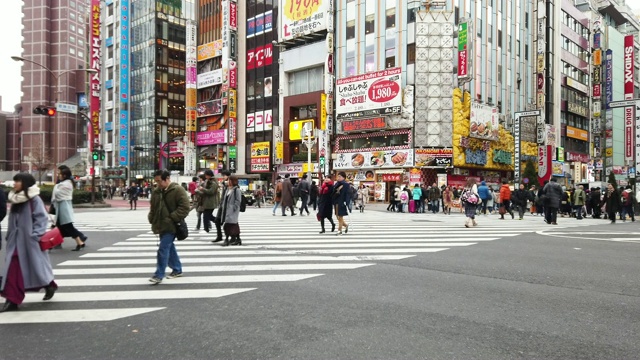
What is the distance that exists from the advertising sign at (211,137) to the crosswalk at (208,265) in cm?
4211

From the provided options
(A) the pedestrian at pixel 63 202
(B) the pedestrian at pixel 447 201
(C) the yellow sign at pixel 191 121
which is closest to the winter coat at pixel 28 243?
(A) the pedestrian at pixel 63 202

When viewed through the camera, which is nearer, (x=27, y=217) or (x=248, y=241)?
(x=27, y=217)

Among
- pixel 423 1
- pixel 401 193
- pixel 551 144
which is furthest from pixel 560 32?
pixel 401 193

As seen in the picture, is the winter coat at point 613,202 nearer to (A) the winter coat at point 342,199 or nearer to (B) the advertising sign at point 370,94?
(A) the winter coat at point 342,199

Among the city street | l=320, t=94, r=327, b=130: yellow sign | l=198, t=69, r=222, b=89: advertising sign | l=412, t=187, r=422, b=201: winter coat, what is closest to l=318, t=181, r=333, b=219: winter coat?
the city street

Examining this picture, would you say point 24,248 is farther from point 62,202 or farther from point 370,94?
point 370,94

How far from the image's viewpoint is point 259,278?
7008 mm

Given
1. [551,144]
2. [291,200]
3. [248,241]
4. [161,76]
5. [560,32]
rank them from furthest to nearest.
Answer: [161,76] → [560,32] → [551,144] → [291,200] → [248,241]

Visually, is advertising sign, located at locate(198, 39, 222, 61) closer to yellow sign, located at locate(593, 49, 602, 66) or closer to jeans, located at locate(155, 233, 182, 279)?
yellow sign, located at locate(593, 49, 602, 66)

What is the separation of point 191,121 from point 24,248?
2171 inches

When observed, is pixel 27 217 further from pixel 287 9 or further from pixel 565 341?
pixel 287 9

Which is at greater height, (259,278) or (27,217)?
(27,217)

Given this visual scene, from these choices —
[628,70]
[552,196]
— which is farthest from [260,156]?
[552,196]

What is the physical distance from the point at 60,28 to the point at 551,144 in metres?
94.6
